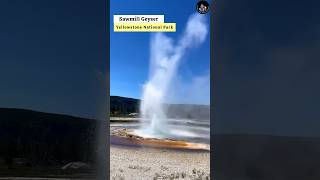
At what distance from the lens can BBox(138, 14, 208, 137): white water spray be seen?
12.4 feet

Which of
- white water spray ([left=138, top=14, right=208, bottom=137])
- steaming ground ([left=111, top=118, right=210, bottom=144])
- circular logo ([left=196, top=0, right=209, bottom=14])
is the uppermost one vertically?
circular logo ([left=196, top=0, right=209, bottom=14])

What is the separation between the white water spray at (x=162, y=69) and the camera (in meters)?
3.79

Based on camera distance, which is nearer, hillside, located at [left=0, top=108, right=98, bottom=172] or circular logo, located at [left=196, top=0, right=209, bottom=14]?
circular logo, located at [left=196, top=0, right=209, bottom=14]

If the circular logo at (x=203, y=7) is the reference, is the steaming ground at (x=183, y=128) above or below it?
below

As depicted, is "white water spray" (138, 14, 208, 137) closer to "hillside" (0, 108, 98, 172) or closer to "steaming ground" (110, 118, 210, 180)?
"steaming ground" (110, 118, 210, 180)

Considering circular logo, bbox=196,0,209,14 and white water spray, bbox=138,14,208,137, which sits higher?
circular logo, bbox=196,0,209,14

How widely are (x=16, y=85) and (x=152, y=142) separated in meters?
1.35

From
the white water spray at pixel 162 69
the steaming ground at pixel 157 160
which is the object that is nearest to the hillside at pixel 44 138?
the steaming ground at pixel 157 160

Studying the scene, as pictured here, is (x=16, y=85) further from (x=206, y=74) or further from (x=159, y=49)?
(x=206, y=74)

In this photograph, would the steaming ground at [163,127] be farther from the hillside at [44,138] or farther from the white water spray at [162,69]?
the hillside at [44,138]

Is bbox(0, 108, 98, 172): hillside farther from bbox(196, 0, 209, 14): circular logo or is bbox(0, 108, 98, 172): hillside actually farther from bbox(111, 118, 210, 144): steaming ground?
bbox(196, 0, 209, 14): circular logo

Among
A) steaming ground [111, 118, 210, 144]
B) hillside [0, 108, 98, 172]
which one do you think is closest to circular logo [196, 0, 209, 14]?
steaming ground [111, 118, 210, 144]

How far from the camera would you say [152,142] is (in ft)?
12.7

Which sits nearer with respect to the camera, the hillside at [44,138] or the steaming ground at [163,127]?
the steaming ground at [163,127]
